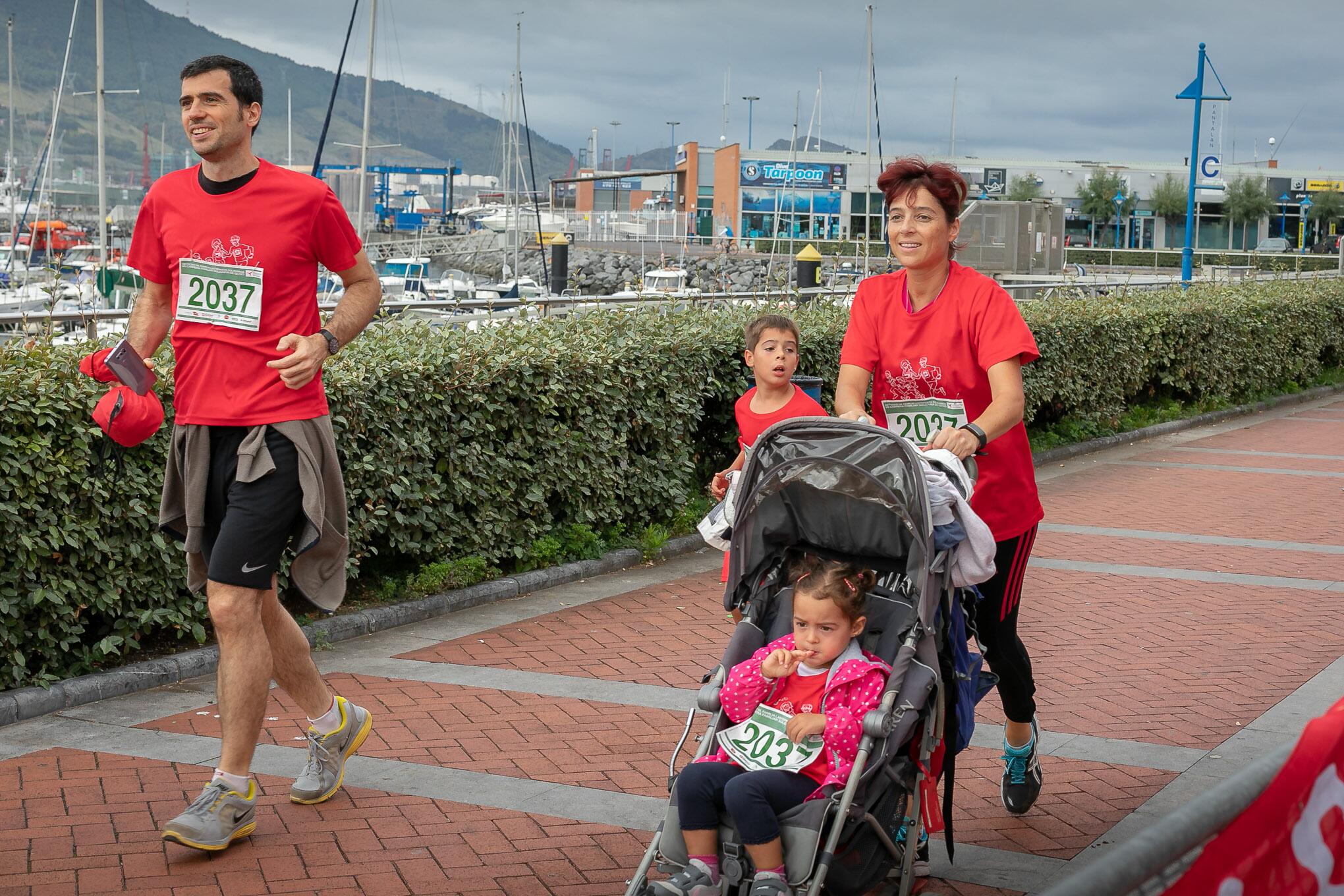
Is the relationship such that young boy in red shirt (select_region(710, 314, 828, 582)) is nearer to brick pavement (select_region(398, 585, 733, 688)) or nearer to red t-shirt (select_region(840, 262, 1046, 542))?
brick pavement (select_region(398, 585, 733, 688))

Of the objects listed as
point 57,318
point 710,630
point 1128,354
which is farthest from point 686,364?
point 1128,354

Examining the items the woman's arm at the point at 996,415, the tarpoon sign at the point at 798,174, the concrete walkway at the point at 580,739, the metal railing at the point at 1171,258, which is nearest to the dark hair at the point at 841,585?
the woman's arm at the point at 996,415

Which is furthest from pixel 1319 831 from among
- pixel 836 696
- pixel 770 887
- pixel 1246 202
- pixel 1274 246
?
pixel 1246 202

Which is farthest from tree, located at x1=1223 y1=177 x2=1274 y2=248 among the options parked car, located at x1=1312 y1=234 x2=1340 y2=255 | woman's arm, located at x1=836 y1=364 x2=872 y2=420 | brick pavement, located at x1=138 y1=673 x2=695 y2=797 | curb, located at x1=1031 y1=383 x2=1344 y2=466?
woman's arm, located at x1=836 y1=364 x2=872 y2=420

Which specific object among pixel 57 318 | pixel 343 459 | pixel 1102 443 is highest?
pixel 57 318

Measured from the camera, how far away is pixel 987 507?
15.0 feet

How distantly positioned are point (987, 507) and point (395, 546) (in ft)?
13.3

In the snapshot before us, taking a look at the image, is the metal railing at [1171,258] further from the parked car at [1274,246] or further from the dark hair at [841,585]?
the dark hair at [841,585]

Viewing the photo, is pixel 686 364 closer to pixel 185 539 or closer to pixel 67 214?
pixel 185 539

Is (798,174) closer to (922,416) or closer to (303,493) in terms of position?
(922,416)

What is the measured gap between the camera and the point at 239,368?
4500 millimetres

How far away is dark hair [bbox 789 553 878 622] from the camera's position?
3.93 metres

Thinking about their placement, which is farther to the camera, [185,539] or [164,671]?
[164,671]

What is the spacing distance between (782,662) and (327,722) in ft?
5.92
